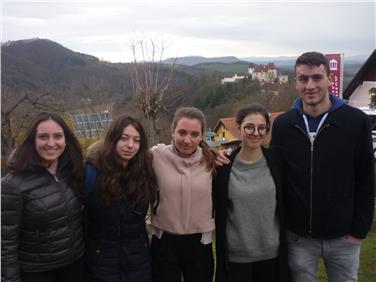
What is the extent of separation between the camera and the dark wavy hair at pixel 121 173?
262 centimetres

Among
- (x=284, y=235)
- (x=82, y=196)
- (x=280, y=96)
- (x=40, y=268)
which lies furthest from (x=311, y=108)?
(x=280, y=96)

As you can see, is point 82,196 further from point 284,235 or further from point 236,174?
point 284,235

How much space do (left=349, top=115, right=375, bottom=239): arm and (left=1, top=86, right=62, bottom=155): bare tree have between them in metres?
8.48

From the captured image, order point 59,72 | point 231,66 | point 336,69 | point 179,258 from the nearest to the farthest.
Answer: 1. point 179,258
2. point 336,69
3. point 59,72
4. point 231,66

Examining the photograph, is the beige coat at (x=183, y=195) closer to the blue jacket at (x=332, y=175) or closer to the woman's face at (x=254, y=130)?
the woman's face at (x=254, y=130)

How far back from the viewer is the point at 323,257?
2.92 m

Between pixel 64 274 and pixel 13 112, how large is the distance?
1546cm

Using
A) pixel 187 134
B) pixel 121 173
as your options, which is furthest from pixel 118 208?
pixel 187 134

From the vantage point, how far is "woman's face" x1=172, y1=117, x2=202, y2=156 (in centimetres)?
Answer: 281

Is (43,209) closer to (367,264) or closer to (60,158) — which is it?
(60,158)

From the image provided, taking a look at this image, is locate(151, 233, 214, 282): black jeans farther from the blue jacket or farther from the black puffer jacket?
the blue jacket

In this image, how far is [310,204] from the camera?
9.21 ft

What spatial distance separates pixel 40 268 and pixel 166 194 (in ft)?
2.95

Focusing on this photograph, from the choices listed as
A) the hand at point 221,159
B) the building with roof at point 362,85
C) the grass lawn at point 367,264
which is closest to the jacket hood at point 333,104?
the hand at point 221,159
